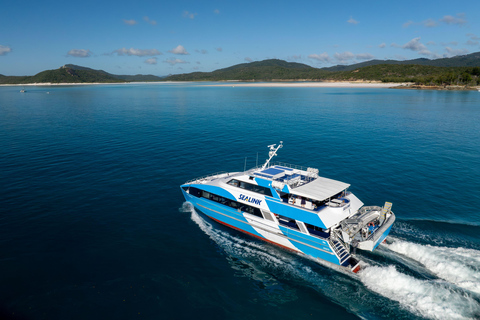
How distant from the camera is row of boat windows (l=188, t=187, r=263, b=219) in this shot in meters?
20.2

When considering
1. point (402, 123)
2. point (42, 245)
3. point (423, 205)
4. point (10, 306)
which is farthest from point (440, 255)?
point (402, 123)

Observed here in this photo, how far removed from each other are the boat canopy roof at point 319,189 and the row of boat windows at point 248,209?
6.92ft

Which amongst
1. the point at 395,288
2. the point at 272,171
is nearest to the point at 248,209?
the point at 272,171

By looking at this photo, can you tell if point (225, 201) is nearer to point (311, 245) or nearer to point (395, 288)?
point (311, 245)

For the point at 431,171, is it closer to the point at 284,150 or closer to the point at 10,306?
the point at 284,150

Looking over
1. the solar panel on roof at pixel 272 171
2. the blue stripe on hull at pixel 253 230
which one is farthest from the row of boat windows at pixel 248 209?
the solar panel on roof at pixel 272 171

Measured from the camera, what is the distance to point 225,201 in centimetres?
2186

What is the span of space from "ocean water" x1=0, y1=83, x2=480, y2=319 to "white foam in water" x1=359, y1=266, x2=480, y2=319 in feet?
0.20

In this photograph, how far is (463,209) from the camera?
2277 cm

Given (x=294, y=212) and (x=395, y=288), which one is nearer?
(x=395, y=288)

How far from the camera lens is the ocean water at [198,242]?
13789mm

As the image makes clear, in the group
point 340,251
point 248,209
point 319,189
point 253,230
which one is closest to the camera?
point 340,251

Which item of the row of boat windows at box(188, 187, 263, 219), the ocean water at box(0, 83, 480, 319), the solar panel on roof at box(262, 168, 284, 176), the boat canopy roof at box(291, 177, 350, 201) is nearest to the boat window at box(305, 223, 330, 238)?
the ocean water at box(0, 83, 480, 319)

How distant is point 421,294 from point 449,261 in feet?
12.7
